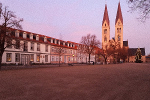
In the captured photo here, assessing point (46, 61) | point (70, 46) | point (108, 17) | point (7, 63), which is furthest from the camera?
point (108, 17)

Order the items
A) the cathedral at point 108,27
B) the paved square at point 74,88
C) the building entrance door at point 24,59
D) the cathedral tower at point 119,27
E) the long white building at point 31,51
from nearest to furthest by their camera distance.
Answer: the paved square at point 74,88, the long white building at point 31,51, the building entrance door at point 24,59, the cathedral tower at point 119,27, the cathedral at point 108,27

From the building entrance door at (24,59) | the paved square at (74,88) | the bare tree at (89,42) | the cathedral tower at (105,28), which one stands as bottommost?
the paved square at (74,88)

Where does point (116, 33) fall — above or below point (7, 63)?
above

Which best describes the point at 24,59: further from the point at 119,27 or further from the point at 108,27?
the point at 119,27

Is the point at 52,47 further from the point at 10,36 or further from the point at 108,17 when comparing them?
the point at 108,17

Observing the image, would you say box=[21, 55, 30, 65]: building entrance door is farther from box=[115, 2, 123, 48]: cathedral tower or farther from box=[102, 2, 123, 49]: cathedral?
box=[115, 2, 123, 48]: cathedral tower

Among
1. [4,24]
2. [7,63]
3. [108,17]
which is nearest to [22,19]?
[4,24]

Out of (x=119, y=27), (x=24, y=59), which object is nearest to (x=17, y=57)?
(x=24, y=59)

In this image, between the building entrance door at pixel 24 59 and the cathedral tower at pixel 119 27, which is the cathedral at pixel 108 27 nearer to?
the cathedral tower at pixel 119 27

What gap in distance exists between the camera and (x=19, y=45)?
23.2m

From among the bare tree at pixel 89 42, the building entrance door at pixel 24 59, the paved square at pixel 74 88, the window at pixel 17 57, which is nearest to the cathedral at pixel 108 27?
the bare tree at pixel 89 42

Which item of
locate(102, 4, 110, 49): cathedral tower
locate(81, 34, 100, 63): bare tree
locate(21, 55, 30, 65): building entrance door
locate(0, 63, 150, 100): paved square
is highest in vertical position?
locate(102, 4, 110, 49): cathedral tower

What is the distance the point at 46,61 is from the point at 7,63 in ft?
45.5

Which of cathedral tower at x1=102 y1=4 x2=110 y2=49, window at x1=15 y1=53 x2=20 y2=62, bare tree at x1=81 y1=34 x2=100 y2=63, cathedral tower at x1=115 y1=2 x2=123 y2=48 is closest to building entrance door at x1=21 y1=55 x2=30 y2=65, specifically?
window at x1=15 y1=53 x2=20 y2=62
